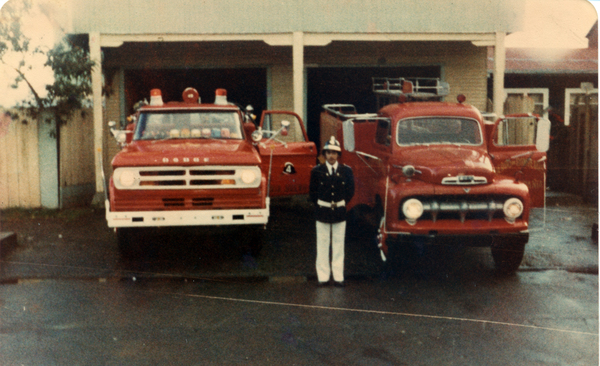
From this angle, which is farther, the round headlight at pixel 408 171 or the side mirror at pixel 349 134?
the side mirror at pixel 349 134

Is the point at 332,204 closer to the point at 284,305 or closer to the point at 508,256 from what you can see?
the point at 284,305

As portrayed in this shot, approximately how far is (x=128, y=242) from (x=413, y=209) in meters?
3.72

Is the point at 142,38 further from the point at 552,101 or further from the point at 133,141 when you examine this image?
the point at 552,101

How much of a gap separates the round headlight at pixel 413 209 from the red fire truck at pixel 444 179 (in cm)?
1

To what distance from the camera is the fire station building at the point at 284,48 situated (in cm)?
1269

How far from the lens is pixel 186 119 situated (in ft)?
29.1

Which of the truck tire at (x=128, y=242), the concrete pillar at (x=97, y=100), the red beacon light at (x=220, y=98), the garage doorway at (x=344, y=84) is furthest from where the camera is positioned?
the garage doorway at (x=344, y=84)

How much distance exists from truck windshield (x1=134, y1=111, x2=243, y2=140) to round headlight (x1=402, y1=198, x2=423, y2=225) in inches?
109

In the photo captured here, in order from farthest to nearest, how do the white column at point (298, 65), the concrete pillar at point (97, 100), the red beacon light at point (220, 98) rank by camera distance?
the white column at point (298, 65) → the concrete pillar at point (97, 100) → the red beacon light at point (220, 98)

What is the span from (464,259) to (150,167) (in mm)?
4352

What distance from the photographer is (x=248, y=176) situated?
7.75 meters

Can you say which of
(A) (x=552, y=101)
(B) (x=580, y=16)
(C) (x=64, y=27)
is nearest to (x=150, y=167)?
(B) (x=580, y=16)

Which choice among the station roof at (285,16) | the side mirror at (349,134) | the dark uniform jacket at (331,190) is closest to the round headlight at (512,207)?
the dark uniform jacket at (331,190)

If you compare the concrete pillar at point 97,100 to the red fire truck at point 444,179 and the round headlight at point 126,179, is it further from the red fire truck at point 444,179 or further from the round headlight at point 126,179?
the red fire truck at point 444,179
